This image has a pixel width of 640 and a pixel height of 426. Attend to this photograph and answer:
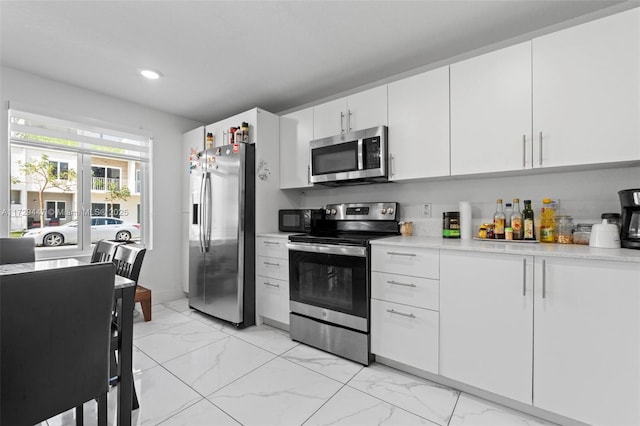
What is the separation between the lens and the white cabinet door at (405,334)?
1821 mm

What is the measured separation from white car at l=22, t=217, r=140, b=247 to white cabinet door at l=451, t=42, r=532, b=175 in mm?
3485

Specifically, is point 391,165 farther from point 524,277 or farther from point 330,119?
point 524,277

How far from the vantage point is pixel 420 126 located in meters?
2.19

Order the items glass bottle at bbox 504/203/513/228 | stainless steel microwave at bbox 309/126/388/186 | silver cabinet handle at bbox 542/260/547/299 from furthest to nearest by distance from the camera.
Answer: stainless steel microwave at bbox 309/126/388/186, glass bottle at bbox 504/203/513/228, silver cabinet handle at bbox 542/260/547/299

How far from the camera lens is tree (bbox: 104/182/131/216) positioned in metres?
3.17

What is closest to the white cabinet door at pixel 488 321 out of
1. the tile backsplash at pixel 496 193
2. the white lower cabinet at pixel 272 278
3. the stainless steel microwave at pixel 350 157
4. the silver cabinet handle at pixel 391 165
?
the tile backsplash at pixel 496 193

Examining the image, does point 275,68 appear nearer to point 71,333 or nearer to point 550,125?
point 550,125

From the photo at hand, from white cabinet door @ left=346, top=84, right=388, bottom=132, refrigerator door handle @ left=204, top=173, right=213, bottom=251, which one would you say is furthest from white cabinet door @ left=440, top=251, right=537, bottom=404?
refrigerator door handle @ left=204, top=173, right=213, bottom=251

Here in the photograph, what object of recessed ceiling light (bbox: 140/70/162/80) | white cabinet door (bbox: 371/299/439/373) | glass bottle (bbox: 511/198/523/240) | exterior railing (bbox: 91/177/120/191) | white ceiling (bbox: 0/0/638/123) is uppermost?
white ceiling (bbox: 0/0/638/123)

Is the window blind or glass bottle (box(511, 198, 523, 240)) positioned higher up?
the window blind

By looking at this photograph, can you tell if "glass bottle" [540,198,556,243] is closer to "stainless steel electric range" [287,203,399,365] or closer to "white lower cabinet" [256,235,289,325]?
"stainless steel electric range" [287,203,399,365]

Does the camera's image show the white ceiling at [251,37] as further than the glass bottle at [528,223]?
No

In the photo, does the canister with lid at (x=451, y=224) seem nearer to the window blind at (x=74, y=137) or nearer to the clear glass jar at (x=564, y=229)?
the clear glass jar at (x=564, y=229)

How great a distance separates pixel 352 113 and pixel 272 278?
1.70m
